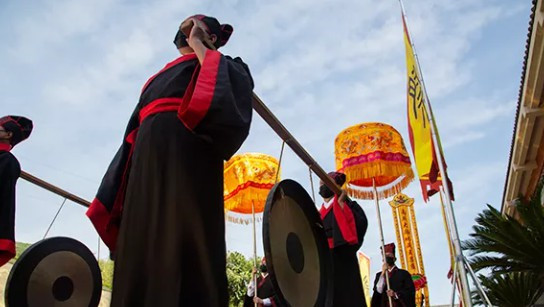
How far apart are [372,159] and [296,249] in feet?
16.6

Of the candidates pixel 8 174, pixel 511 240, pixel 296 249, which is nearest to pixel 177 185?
pixel 296 249

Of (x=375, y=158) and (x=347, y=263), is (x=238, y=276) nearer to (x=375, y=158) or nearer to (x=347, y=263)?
(x=375, y=158)

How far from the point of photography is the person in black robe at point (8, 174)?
3.48m

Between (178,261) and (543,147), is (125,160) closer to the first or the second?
(178,261)

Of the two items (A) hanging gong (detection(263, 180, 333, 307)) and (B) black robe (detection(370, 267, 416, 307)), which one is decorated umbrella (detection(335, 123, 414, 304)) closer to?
(B) black robe (detection(370, 267, 416, 307))

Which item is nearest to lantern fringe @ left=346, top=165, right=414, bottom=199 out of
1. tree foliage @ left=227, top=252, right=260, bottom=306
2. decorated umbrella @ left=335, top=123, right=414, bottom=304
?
decorated umbrella @ left=335, top=123, right=414, bottom=304

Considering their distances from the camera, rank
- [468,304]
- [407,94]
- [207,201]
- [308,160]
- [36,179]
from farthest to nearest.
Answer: [407,94]
[36,179]
[308,160]
[468,304]
[207,201]

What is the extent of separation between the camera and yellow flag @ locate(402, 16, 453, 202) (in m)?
4.59

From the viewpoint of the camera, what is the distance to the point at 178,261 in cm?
183

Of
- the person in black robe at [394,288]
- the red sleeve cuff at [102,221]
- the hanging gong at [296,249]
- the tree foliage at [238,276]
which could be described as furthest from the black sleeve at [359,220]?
the tree foliage at [238,276]

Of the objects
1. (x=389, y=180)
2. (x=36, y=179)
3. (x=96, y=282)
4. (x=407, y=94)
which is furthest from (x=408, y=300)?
(x=36, y=179)

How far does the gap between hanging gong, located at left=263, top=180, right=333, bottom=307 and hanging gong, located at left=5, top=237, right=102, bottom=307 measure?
1906mm

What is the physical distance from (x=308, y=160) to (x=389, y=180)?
455cm

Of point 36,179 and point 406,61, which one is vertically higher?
point 406,61
